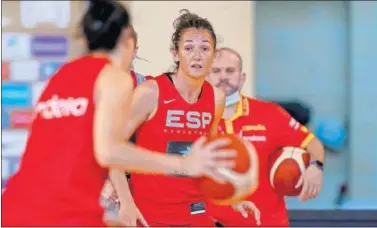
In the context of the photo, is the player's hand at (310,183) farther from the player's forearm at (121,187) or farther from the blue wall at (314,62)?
the blue wall at (314,62)

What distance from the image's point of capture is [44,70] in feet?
27.4

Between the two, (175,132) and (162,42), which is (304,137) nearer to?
(175,132)

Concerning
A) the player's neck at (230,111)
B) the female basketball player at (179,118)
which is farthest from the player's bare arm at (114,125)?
the player's neck at (230,111)

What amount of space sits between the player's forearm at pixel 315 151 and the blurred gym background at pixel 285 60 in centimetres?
201

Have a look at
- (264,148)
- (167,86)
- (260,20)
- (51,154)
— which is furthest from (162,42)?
(51,154)

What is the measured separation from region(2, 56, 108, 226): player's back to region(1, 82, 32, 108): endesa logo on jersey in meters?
4.85

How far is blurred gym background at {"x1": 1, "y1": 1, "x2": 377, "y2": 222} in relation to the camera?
8227mm

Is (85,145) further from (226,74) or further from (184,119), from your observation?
(226,74)

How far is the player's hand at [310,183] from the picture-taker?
5484mm

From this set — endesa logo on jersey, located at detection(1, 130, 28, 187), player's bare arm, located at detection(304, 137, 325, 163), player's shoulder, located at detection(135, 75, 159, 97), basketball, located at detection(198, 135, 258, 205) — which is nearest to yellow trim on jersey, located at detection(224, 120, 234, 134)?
player's bare arm, located at detection(304, 137, 325, 163)

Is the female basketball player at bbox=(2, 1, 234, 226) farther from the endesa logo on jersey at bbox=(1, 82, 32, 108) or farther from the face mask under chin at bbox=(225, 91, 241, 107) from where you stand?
the endesa logo on jersey at bbox=(1, 82, 32, 108)

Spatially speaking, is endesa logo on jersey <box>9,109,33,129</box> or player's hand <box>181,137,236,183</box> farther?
endesa logo on jersey <box>9,109,33,129</box>

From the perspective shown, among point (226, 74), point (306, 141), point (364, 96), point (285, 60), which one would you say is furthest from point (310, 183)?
point (285, 60)

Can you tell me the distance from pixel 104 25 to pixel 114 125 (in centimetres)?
40
